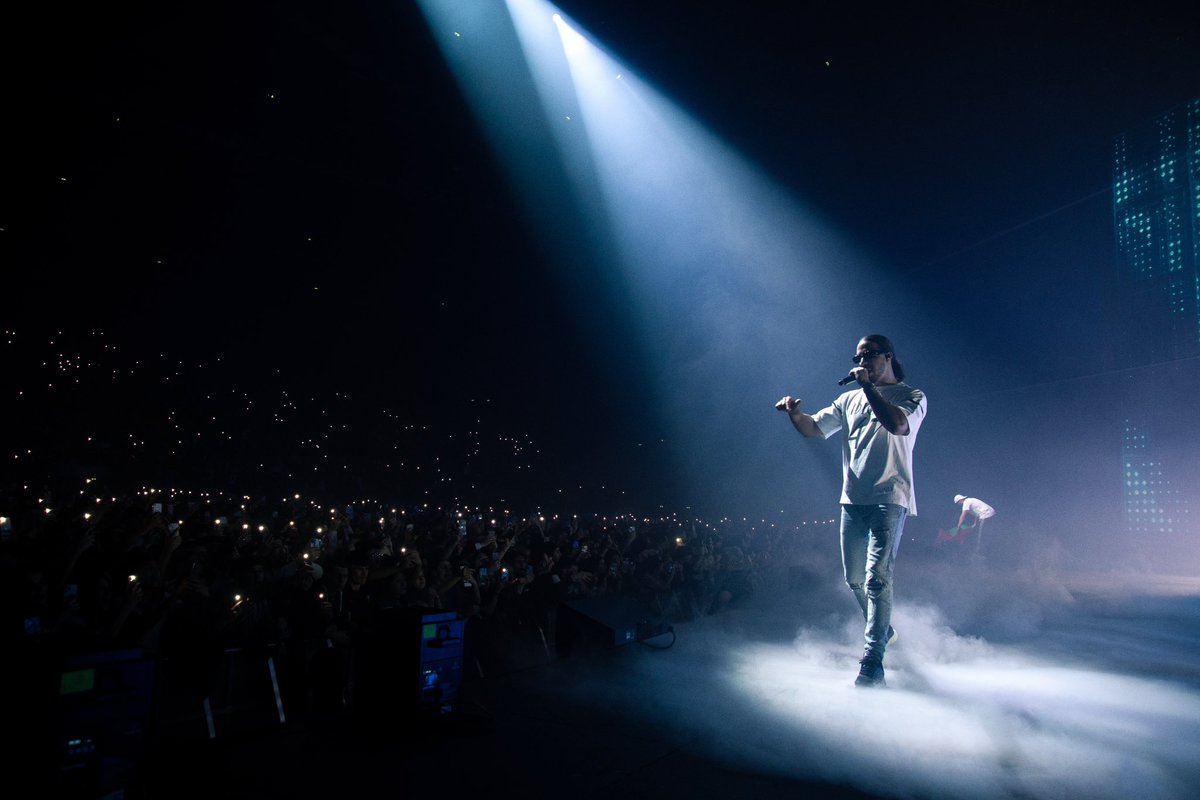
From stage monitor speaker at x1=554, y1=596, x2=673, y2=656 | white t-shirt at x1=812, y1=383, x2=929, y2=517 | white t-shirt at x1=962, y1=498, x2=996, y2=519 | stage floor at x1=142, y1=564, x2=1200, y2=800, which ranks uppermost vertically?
white t-shirt at x1=812, y1=383, x2=929, y2=517

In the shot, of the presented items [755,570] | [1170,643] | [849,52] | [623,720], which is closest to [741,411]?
[755,570]

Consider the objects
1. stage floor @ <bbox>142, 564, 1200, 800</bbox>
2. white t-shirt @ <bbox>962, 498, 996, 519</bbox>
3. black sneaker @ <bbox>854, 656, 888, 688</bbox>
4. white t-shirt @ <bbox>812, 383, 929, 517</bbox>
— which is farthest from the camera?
white t-shirt @ <bbox>962, 498, 996, 519</bbox>

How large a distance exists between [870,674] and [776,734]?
1.17 metres

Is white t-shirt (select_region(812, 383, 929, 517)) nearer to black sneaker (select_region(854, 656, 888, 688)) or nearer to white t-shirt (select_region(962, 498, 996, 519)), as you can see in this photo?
black sneaker (select_region(854, 656, 888, 688))

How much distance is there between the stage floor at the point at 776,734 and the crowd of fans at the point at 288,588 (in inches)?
25.1

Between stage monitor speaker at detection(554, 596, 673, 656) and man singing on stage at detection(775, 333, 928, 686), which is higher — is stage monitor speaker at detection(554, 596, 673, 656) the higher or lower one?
the lower one

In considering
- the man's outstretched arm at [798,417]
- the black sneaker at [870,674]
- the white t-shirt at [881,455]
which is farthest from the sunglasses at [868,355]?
the black sneaker at [870,674]

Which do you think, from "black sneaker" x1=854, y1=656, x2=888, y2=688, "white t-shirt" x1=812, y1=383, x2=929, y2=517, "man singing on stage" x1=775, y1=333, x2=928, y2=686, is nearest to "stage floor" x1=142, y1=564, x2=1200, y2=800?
"black sneaker" x1=854, y1=656, x2=888, y2=688

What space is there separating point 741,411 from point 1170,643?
1478cm

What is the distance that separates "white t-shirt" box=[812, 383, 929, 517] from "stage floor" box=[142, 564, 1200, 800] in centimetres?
114

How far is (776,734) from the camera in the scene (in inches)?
113

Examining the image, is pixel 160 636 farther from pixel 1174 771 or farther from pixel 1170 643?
pixel 1170 643

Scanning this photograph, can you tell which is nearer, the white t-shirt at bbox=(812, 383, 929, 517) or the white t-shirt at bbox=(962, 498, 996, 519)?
the white t-shirt at bbox=(812, 383, 929, 517)

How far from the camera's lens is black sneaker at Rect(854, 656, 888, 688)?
12.1ft
